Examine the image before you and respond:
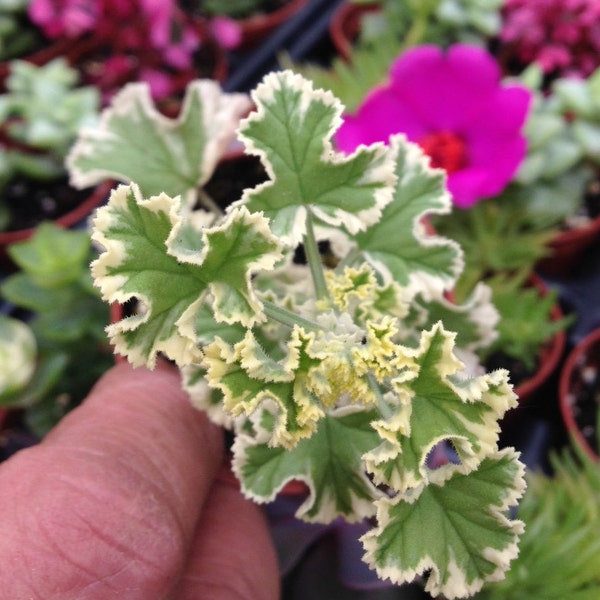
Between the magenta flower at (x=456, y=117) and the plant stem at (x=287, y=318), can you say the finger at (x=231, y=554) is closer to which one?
the plant stem at (x=287, y=318)

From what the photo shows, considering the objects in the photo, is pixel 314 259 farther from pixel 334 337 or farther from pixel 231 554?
pixel 231 554

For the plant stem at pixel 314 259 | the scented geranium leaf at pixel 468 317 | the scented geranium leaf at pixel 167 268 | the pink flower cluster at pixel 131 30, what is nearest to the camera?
the scented geranium leaf at pixel 167 268

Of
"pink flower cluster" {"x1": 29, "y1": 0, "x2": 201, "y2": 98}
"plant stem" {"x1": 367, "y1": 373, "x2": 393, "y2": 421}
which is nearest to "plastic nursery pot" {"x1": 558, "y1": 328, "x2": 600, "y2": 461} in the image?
"plant stem" {"x1": 367, "y1": 373, "x2": 393, "y2": 421}

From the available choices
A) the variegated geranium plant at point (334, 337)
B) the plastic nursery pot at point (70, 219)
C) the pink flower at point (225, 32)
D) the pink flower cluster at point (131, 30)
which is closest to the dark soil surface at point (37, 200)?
the plastic nursery pot at point (70, 219)

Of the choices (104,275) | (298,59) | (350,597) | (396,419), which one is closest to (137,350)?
(104,275)

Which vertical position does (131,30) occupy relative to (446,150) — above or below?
above

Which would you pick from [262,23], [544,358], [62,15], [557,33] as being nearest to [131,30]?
[62,15]

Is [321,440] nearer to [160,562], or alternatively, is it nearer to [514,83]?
[160,562]
